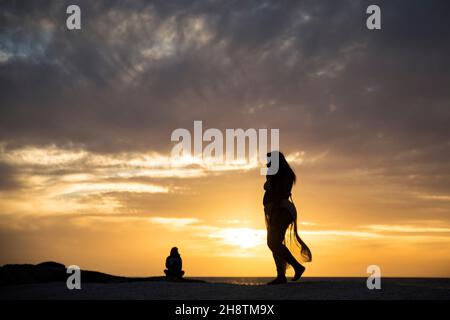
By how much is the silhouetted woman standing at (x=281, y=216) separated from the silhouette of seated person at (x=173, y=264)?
762cm

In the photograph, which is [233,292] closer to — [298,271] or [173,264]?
[298,271]

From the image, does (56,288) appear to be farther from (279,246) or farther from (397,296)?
(397,296)

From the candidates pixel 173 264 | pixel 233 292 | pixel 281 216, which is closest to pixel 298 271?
pixel 281 216

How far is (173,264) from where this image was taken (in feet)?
68.3

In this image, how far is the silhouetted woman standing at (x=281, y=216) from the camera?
13595mm

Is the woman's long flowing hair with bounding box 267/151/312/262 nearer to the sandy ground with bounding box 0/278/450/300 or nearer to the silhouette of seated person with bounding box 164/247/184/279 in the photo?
the sandy ground with bounding box 0/278/450/300

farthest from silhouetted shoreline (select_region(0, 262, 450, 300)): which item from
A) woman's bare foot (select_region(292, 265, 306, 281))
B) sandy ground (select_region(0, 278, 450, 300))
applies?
woman's bare foot (select_region(292, 265, 306, 281))

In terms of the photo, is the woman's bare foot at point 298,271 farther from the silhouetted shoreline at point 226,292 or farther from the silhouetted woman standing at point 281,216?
the silhouetted shoreline at point 226,292

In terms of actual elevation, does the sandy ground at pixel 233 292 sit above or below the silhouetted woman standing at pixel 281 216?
below

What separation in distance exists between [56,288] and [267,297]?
5.31 m

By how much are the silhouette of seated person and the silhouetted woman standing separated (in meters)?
7.62

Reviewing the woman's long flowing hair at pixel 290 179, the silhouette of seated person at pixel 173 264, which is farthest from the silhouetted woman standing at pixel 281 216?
the silhouette of seated person at pixel 173 264

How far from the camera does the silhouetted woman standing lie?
13.6 meters

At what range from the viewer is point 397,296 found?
10055 millimetres
